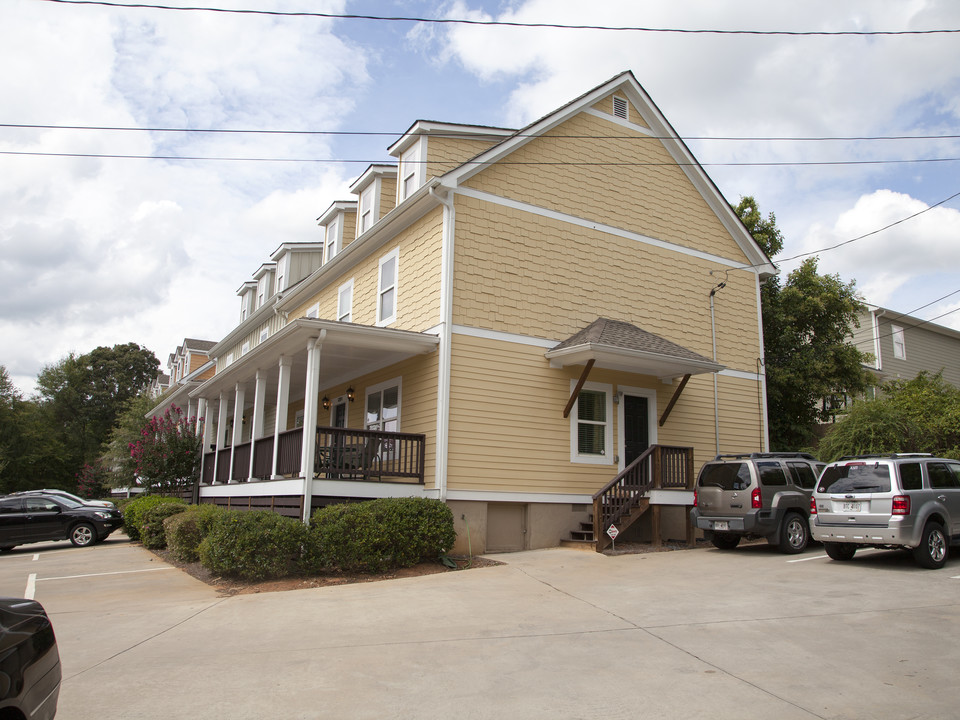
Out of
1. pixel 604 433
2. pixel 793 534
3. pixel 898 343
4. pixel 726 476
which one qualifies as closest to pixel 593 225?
pixel 604 433

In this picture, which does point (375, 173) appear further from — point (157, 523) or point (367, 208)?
point (157, 523)

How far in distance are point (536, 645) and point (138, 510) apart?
52.4 ft

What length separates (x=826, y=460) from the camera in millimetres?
18141

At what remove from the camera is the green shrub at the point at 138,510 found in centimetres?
1923

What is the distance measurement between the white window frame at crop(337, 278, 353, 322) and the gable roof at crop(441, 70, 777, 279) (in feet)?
18.5

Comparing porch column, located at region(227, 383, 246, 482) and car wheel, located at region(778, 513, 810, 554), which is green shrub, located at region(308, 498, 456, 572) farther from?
porch column, located at region(227, 383, 246, 482)

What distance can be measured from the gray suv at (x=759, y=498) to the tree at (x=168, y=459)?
14.7 metres

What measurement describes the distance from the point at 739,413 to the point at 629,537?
15.7ft

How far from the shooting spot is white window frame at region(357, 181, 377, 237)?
19156mm

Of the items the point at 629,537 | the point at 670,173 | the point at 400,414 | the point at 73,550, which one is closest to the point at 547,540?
the point at 629,537

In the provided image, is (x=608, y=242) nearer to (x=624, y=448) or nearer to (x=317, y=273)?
(x=624, y=448)

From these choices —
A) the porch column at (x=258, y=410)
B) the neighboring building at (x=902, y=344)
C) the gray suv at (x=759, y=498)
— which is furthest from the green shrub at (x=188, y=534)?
the neighboring building at (x=902, y=344)

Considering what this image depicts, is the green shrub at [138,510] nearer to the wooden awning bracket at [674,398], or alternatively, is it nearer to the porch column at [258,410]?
the porch column at [258,410]

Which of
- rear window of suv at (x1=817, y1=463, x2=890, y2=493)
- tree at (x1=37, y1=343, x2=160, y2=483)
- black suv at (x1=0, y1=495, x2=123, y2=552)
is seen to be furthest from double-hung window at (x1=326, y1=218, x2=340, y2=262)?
tree at (x1=37, y1=343, x2=160, y2=483)
